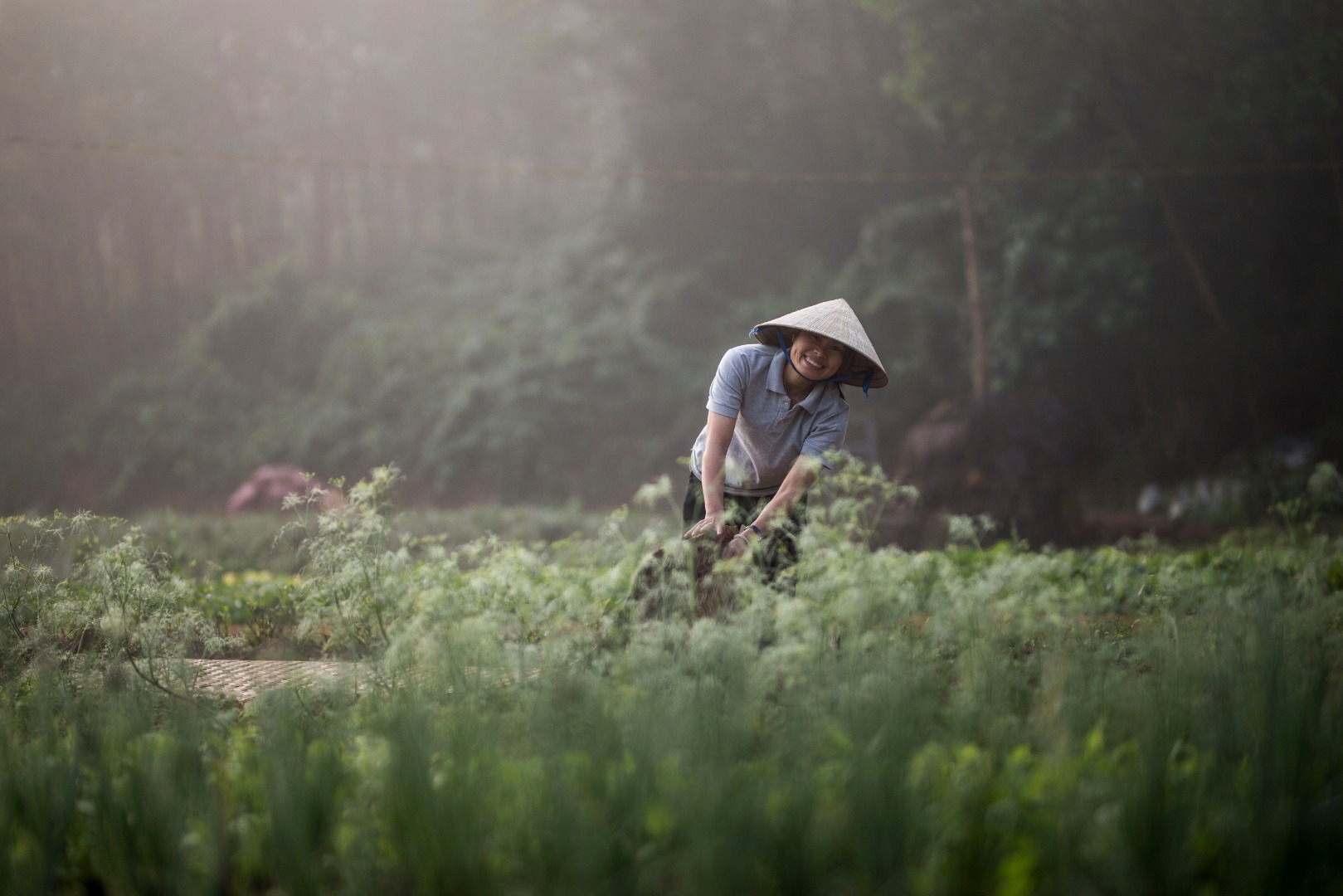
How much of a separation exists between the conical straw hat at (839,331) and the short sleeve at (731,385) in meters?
0.13

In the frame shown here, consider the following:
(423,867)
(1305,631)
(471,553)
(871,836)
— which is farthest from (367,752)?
(1305,631)

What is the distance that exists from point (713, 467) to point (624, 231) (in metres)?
14.8

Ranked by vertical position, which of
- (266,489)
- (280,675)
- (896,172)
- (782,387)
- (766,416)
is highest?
(896,172)

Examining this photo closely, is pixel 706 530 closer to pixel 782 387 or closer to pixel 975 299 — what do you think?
pixel 782 387

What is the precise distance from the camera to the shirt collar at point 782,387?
394 cm

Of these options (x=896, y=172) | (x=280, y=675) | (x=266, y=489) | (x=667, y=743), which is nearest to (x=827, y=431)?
(x=667, y=743)

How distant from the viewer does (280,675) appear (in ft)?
11.8

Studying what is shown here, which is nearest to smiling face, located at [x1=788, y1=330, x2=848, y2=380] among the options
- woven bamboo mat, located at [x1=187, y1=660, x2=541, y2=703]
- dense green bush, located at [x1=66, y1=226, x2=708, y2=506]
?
woven bamboo mat, located at [x1=187, y1=660, x2=541, y2=703]

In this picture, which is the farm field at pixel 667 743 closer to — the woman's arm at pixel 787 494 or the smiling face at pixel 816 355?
the woman's arm at pixel 787 494

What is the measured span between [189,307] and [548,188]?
9.15 metres

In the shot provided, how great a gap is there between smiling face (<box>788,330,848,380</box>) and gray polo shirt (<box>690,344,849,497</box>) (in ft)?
0.36

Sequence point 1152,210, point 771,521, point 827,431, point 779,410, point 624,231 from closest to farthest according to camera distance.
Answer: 1. point 771,521
2. point 827,431
3. point 779,410
4. point 1152,210
5. point 624,231

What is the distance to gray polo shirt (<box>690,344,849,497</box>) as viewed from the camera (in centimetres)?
386

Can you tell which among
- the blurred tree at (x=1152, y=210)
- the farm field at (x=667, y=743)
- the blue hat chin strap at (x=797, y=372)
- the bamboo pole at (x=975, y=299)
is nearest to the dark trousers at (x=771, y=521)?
the farm field at (x=667, y=743)
